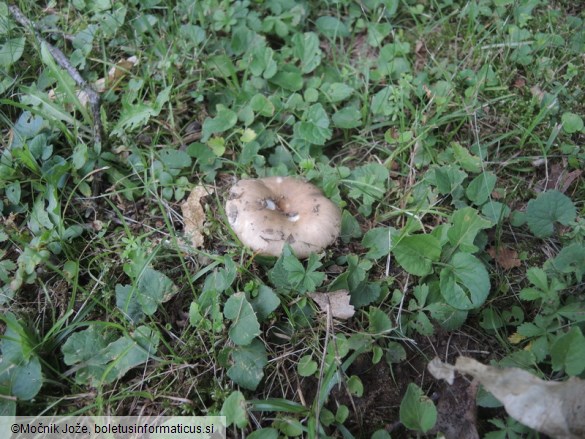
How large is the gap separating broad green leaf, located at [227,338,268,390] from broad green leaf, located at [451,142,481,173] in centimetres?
148

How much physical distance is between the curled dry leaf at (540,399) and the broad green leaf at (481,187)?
99 centimetres

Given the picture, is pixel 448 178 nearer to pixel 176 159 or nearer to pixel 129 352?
pixel 176 159

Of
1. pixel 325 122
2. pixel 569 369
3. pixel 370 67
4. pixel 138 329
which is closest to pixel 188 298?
pixel 138 329

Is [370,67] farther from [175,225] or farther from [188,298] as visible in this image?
[188,298]

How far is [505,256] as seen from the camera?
2342 mm

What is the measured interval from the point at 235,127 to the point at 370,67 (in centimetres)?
102

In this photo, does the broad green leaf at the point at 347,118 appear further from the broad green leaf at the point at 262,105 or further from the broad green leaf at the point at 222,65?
the broad green leaf at the point at 222,65

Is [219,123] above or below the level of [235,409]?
above

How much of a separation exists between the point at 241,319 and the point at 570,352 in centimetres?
135

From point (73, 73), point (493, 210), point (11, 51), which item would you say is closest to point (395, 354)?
point (493, 210)

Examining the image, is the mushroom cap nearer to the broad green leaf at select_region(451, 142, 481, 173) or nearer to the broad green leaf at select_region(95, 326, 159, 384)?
the broad green leaf at select_region(95, 326, 159, 384)

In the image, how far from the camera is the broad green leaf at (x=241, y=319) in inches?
79.0

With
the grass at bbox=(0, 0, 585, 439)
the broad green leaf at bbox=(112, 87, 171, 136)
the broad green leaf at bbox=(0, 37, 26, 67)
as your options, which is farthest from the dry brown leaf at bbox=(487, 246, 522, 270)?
the broad green leaf at bbox=(0, 37, 26, 67)

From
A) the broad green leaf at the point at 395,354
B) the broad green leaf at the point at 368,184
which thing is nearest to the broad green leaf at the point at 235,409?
the broad green leaf at the point at 395,354
